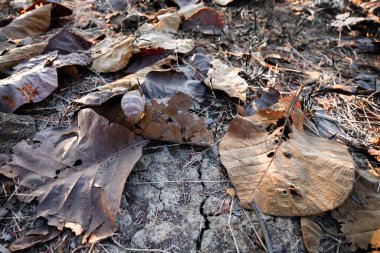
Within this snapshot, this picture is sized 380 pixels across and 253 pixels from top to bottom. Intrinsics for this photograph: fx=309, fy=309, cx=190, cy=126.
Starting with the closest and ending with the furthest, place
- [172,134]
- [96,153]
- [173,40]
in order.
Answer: [96,153]
[172,134]
[173,40]

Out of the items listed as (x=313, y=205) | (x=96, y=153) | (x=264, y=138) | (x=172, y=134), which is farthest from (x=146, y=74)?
(x=313, y=205)

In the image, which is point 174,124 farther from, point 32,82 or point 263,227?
point 32,82

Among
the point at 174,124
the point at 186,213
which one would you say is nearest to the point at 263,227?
the point at 186,213

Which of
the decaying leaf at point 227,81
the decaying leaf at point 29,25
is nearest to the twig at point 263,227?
the decaying leaf at point 227,81

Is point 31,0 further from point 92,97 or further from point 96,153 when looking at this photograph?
point 96,153

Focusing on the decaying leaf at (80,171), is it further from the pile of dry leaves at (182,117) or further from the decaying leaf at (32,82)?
the decaying leaf at (32,82)

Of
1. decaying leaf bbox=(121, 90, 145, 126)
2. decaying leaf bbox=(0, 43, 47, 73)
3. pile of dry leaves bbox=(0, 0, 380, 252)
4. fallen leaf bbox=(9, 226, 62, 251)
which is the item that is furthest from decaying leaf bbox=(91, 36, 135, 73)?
fallen leaf bbox=(9, 226, 62, 251)
